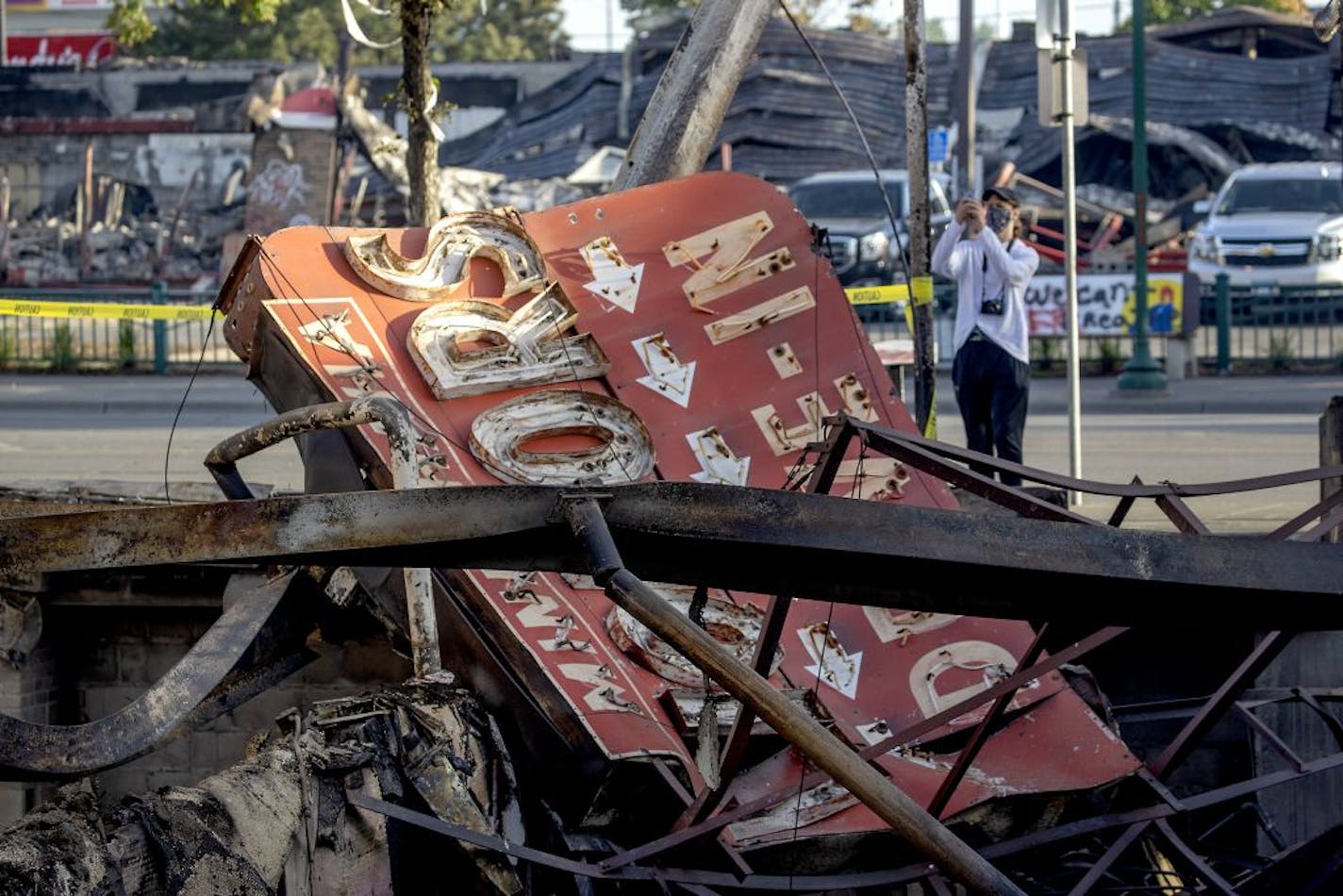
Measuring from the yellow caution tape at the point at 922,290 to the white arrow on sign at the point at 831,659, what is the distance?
4.14 meters

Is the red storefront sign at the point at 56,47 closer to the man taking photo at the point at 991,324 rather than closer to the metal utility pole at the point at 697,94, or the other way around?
the metal utility pole at the point at 697,94

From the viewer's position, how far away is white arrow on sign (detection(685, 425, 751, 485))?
779cm

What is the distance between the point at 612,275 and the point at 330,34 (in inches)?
2115

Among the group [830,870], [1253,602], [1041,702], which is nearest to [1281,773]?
[1041,702]

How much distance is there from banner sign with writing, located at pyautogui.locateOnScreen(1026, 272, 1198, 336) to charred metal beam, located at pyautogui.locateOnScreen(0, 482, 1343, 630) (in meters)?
18.3

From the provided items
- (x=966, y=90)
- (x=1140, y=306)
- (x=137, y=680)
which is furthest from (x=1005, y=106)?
(x=137, y=680)

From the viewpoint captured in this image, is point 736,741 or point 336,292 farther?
point 336,292

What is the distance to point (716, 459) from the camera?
7.86 metres

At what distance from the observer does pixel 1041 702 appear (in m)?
6.92

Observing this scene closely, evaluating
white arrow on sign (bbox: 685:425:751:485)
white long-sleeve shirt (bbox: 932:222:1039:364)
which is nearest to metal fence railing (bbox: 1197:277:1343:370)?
white long-sleeve shirt (bbox: 932:222:1039:364)

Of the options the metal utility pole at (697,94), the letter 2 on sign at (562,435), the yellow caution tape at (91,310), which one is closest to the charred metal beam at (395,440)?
the letter 2 on sign at (562,435)

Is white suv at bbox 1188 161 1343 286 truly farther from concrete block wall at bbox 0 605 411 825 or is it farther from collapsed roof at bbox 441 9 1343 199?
concrete block wall at bbox 0 605 411 825

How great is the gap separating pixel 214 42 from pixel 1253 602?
59233 millimetres

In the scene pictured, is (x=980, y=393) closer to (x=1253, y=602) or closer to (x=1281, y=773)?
(x=1281, y=773)
